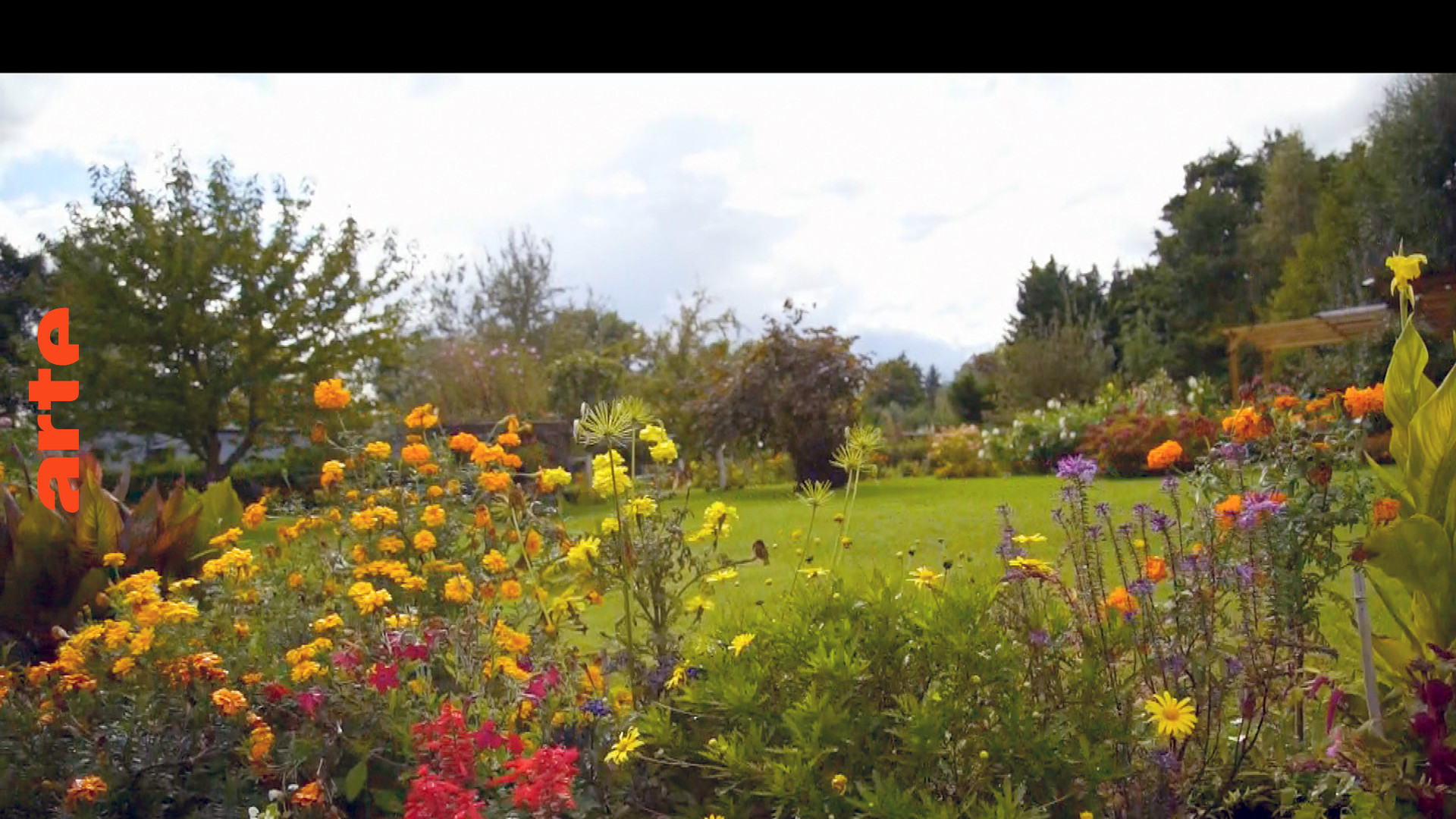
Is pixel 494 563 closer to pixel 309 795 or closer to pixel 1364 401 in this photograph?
pixel 309 795

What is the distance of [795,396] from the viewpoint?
11.0 meters

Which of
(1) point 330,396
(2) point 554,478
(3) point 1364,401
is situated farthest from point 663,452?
(3) point 1364,401

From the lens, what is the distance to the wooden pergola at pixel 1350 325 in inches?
403

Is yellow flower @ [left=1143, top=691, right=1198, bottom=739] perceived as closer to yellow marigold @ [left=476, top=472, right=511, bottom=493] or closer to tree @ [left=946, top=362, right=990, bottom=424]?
yellow marigold @ [left=476, top=472, right=511, bottom=493]

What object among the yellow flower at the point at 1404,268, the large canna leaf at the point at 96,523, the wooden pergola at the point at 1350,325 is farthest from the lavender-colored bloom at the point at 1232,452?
the wooden pergola at the point at 1350,325

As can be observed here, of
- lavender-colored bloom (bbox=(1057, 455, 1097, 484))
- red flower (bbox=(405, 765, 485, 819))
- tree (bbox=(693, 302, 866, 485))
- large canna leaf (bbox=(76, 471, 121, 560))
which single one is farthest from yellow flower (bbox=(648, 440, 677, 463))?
tree (bbox=(693, 302, 866, 485))

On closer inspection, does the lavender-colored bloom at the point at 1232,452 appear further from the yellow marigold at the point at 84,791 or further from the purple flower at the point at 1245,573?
the yellow marigold at the point at 84,791

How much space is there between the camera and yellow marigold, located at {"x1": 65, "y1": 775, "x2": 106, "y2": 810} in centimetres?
189

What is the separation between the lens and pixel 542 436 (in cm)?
1085

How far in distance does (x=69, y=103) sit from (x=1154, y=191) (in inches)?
1049

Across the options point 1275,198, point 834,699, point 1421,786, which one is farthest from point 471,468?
point 1275,198

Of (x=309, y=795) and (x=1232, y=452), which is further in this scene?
(x=1232, y=452)

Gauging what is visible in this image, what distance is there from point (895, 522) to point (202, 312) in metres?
7.30

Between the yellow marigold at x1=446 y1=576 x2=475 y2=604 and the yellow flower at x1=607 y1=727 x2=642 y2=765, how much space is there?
0.84 m
